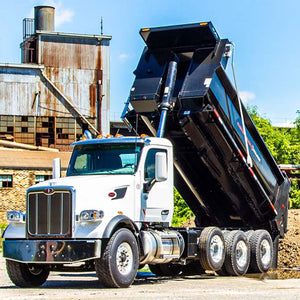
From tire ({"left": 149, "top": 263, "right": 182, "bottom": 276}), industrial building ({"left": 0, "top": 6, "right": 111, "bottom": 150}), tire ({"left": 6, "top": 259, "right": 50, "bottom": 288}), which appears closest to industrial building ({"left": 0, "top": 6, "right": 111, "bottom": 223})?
industrial building ({"left": 0, "top": 6, "right": 111, "bottom": 150})

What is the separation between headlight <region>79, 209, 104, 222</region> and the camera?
482 inches

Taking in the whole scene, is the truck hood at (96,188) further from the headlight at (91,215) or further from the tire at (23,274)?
the tire at (23,274)

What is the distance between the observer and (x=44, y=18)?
52.4m

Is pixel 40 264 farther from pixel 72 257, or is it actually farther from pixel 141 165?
pixel 141 165

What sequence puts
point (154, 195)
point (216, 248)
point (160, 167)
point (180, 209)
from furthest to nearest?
point (180, 209), point (216, 248), point (154, 195), point (160, 167)

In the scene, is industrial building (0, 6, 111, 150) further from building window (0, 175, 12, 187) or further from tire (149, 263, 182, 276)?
tire (149, 263, 182, 276)

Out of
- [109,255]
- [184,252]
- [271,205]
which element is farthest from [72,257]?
[271,205]

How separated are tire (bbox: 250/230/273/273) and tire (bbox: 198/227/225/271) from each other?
124 cm

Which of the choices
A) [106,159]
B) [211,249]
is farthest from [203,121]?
[211,249]

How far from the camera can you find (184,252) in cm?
1439

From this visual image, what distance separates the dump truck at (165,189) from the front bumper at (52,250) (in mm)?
17

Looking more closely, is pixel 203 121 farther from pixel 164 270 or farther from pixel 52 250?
pixel 52 250

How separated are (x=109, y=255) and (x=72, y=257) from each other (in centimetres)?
61

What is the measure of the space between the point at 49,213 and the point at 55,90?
1492 inches
